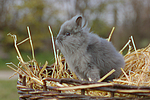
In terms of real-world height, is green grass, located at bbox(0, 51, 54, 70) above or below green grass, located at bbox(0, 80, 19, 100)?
above

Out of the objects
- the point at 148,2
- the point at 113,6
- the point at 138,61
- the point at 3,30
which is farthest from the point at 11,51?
the point at 138,61

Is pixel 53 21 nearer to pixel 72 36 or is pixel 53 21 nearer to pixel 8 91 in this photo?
pixel 8 91

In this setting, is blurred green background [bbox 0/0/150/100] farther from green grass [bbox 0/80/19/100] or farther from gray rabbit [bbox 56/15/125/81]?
gray rabbit [bbox 56/15/125/81]

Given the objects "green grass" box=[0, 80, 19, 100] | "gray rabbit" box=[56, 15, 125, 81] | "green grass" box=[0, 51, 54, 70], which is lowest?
"green grass" box=[0, 80, 19, 100]

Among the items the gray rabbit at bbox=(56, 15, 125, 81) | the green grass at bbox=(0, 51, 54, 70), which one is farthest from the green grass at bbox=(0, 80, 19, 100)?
the gray rabbit at bbox=(56, 15, 125, 81)

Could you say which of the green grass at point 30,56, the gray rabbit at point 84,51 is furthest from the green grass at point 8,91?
the gray rabbit at point 84,51

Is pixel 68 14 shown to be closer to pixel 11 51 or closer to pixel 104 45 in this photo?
pixel 11 51
